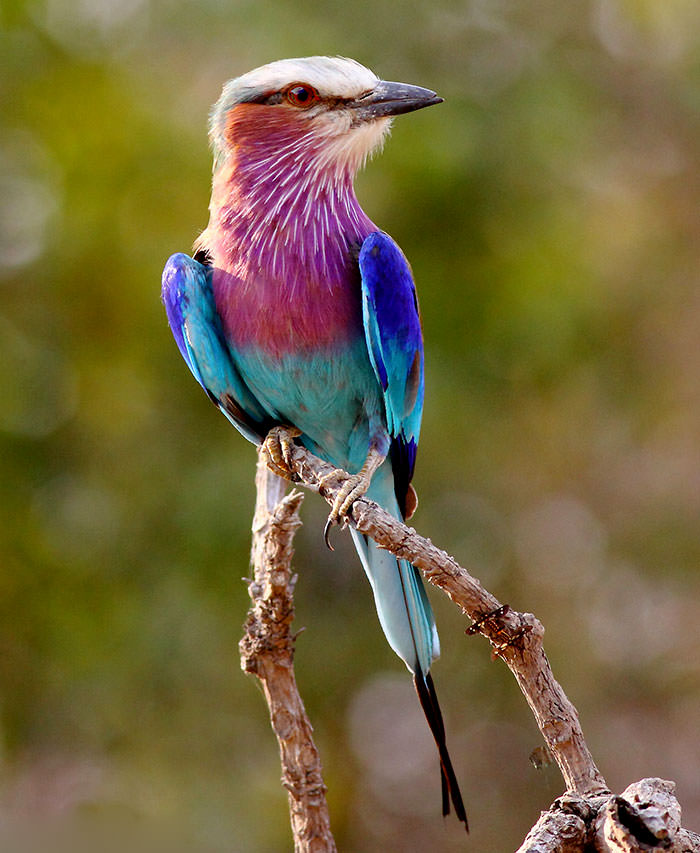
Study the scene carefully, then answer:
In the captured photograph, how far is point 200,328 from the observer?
7.18 ft

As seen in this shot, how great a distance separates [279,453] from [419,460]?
230cm

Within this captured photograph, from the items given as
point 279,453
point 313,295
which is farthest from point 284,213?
point 279,453

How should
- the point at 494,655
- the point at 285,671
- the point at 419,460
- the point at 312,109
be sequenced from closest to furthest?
the point at 494,655 < the point at 285,671 < the point at 312,109 < the point at 419,460

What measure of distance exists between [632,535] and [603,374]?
76cm

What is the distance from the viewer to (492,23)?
502cm

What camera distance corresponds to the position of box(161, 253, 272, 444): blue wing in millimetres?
Result: 2193

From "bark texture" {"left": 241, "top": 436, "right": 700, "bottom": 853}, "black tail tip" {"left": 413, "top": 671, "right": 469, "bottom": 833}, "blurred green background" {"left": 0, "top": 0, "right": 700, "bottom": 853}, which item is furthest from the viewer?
"blurred green background" {"left": 0, "top": 0, "right": 700, "bottom": 853}

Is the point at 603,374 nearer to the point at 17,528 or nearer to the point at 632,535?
the point at 632,535

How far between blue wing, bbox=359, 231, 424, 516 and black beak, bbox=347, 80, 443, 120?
0.25m

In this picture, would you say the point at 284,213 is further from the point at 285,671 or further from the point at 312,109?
the point at 285,671

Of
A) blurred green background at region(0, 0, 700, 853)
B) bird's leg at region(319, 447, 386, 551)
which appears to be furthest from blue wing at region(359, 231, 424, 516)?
blurred green background at region(0, 0, 700, 853)

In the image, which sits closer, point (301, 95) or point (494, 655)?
point (494, 655)

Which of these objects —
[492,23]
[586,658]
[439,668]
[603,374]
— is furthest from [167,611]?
[492,23]

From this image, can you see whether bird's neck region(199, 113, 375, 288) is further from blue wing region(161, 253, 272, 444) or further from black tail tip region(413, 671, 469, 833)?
black tail tip region(413, 671, 469, 833)
